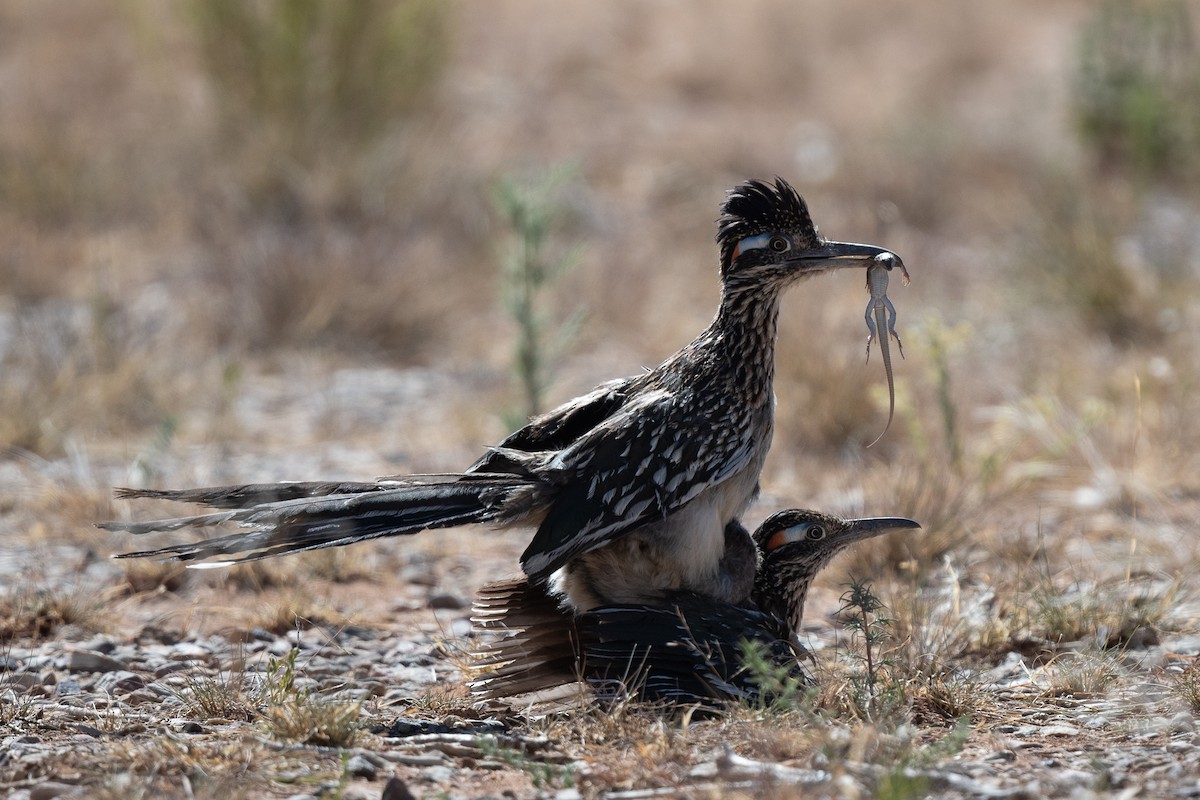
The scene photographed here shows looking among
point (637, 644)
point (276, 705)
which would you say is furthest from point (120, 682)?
point (637, 644)

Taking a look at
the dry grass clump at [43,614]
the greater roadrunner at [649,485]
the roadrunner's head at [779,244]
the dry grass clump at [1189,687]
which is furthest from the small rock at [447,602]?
the dry grass clump at [1189,687]

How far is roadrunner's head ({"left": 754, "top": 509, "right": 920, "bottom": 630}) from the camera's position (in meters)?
4.96

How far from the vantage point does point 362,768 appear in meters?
3.71

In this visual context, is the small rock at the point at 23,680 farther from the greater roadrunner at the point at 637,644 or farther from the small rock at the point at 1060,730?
the small rock at the point at 1060,730

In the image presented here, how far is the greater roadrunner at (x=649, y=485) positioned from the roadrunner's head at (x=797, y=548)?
8.8 inches

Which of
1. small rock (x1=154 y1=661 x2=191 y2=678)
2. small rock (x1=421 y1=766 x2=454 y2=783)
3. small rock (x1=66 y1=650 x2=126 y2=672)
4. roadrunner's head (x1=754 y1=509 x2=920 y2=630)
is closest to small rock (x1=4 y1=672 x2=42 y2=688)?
small rock (x1=66 y1=650 x2=126 y2=672)

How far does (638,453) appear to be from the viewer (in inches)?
179

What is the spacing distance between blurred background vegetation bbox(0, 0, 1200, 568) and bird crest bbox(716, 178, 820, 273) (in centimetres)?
207

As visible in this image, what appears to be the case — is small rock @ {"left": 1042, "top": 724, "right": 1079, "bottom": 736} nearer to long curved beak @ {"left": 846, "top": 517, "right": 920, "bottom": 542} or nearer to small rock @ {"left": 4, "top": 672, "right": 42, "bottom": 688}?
long curved beak @ {"left": 846, "top": 517, "right": 920, "bottom": 542}

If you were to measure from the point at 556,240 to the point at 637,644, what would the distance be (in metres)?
8.31

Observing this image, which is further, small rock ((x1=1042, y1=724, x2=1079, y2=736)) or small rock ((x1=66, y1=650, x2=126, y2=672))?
small rock ((x1=66, y1=650, x2=126, y2=672))

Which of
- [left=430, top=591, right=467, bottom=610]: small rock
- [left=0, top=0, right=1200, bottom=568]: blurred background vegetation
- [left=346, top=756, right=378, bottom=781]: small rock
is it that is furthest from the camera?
[left=0, top=0, right=1200, bottom=568]: blurred background vegetation

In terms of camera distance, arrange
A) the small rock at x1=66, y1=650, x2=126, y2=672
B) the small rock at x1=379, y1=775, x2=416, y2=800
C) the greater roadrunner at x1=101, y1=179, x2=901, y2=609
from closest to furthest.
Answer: the small rock at x1=379, y1=775, x2=416, y2=800 → the greater roadrunner at x1=101, y1=179, x2=901, y2=609 → the small rock at x1=66, y1=650, x2=126, y2=672

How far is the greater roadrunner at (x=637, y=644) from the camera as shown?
433 cm
